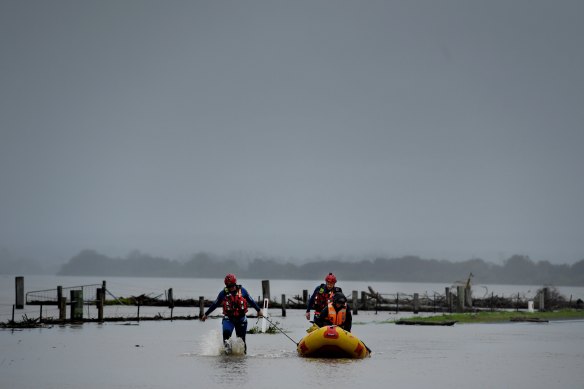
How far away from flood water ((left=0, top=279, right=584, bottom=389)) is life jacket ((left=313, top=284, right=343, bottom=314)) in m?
1.73

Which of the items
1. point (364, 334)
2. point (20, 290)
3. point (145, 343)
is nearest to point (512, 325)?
point (364, 334)

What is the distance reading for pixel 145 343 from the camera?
3734cm

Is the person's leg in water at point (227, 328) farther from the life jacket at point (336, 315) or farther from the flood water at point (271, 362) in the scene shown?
the life jacket at point (336, 315)

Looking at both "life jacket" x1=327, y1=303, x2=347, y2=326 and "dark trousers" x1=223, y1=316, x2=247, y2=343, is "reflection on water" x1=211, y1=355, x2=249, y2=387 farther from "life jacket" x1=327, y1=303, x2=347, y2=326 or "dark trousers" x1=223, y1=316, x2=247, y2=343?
"life jacket" x1=327, y1=303, x2=347, y2=326

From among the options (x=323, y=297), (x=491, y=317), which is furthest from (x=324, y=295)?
(x=491, y=317)

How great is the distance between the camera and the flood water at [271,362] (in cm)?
2380

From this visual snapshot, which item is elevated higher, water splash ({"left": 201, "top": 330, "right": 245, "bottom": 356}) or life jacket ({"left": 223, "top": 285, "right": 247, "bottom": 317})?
life jacket ({"left": 223, "top": 285, "right": 247, "bottom": 317})

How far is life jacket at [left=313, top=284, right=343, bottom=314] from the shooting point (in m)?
28.5

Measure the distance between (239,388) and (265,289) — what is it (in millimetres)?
43399

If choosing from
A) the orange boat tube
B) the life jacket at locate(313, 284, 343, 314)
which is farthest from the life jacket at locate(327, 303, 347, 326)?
the life jacket at locate(313, 284, 343, 314)

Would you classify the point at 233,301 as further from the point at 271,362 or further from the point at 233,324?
the point at 271,362

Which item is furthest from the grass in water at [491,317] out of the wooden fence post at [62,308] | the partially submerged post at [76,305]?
the wooden fence post at [62,308]

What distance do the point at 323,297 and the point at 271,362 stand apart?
2.57 meters

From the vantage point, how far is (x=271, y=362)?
28.1 m
